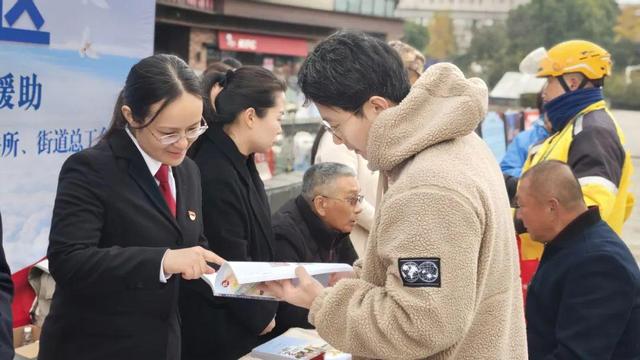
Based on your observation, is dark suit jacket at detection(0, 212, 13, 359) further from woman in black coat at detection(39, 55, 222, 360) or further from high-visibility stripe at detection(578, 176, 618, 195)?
high-visibility stripe at detection(578, 176, 618, 195)

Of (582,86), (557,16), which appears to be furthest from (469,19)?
(582,86)

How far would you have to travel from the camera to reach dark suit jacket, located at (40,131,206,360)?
2174 mm

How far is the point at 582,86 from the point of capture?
3764 millimetres

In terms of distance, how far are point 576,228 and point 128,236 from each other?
1.60 m

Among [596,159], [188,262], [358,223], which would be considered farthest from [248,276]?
[596,159]

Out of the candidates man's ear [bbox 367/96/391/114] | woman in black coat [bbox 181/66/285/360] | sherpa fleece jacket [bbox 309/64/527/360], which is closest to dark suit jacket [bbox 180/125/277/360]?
woman in black coat [bbox 181/66/285/360]

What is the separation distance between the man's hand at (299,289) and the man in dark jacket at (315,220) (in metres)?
1.25

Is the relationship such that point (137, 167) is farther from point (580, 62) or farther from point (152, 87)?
point (580, 62)

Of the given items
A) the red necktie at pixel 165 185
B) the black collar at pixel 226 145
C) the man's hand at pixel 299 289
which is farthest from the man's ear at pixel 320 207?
the man's hand at pixel 299 289

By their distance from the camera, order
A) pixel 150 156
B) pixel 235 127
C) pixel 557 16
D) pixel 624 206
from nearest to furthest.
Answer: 1. pixel 150 156
2. pixel 235 127
3. pixel 624 206
4. pixel 557 16

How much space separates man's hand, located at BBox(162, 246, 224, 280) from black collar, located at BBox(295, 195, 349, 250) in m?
1.17

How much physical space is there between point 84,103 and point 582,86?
8.12 ft

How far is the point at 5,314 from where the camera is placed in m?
1.85

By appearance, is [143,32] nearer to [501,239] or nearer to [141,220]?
[141,220]
